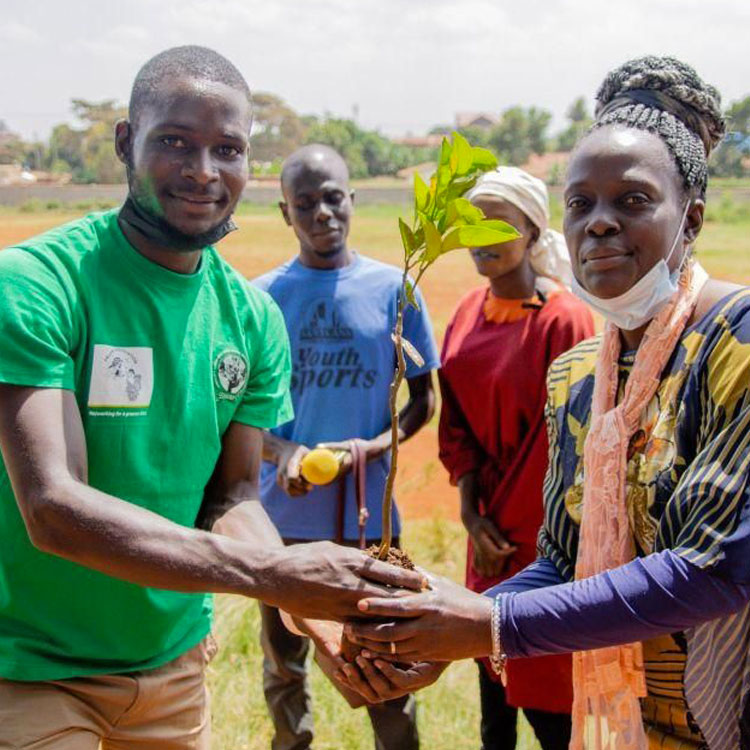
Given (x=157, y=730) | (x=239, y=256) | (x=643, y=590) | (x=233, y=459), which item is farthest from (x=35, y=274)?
(x=239, y=256)

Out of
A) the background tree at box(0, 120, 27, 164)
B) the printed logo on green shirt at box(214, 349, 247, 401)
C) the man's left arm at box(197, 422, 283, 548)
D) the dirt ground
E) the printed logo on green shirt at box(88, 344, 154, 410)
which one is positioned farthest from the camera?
the background tree at box(0, 120, 27, 164)

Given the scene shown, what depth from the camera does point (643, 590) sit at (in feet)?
6.67

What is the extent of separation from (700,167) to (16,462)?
66.3 inches

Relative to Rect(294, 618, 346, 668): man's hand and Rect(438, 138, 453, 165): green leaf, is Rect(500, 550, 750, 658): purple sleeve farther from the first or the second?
Rect(438, 138, 453, 165): green leaf

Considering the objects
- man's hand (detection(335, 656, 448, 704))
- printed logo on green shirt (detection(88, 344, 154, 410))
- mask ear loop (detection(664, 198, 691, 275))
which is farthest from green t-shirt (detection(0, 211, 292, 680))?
mask ear loop (detection(664, 198, 691, 275))

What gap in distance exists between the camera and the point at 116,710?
8.17ft

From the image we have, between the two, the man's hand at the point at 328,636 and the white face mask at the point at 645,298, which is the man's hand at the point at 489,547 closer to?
the man's hand at the point at 328,636

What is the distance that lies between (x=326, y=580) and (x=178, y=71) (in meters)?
1.32

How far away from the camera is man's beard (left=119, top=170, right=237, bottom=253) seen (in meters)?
2.52

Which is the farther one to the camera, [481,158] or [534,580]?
[534,580]

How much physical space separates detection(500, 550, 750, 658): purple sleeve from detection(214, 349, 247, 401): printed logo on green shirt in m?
0.95

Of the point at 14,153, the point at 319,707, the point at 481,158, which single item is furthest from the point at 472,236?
the point at 14,153

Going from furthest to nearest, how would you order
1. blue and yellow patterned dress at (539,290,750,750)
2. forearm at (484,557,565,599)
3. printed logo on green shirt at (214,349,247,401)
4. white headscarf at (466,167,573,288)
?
white headscarf at (466,167,573,288) < printed logo on green shirt at (214,349,247,401) < forearm at (484,557,565,599) < blue and yellow patterned dress at (539,290,750,750)

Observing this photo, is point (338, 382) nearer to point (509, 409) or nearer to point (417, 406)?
point (417, 406)
